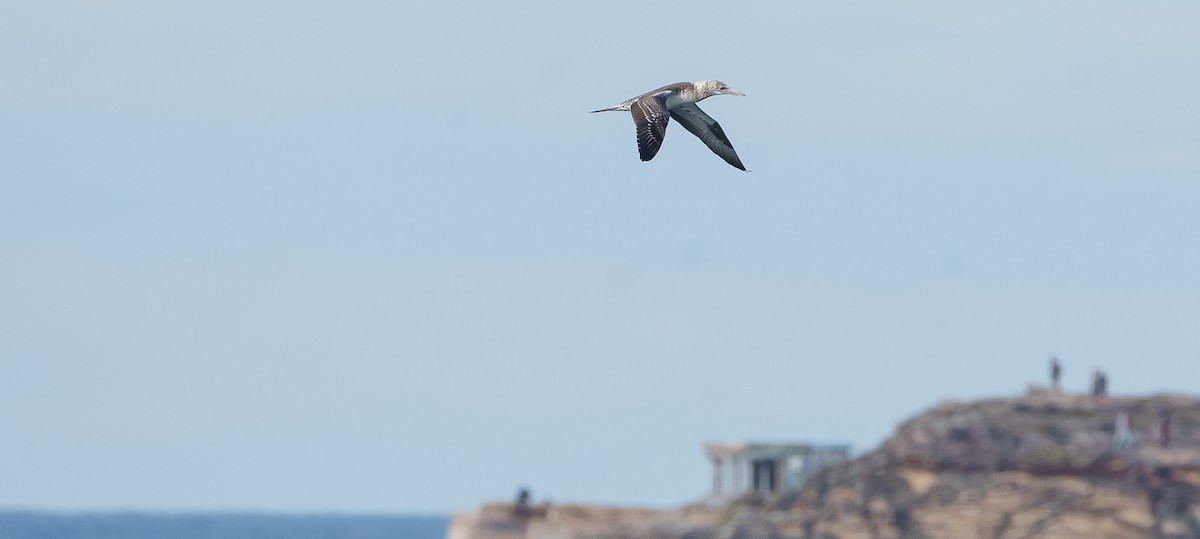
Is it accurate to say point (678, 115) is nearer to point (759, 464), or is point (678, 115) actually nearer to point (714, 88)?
point (714, 88)

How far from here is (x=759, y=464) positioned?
2635 inches

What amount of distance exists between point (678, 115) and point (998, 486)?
28.6 metres

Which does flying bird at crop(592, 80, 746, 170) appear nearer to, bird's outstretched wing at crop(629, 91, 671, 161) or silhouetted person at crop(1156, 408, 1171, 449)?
bird's outstretched wing at crop(629, 91, 671, 161)

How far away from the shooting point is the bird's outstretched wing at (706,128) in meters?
27.9

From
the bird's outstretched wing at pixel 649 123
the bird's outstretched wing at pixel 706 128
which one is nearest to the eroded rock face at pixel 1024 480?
the bird's outstretched wing at pixel 706 128

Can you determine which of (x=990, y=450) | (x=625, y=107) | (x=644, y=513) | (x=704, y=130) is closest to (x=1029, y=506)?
(x=990, y=450)

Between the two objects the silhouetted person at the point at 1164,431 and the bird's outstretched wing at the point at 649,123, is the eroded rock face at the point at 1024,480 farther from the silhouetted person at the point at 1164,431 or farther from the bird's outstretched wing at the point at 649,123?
the bird's outstretched wing at the point at 649,123

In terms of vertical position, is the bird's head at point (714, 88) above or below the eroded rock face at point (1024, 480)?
above

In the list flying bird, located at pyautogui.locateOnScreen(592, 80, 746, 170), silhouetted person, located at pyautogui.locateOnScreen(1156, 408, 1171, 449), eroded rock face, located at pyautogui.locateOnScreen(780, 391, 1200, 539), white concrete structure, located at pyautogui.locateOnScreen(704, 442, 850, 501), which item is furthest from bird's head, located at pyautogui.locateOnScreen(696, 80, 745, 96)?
white concrete structure, located at pyautogui.locateOnScreen(704, 442, 850, 501)

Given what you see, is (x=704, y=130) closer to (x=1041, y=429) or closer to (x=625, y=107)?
(x=625, y=107)

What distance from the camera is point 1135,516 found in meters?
52.2

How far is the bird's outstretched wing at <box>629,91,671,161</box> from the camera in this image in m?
23.5

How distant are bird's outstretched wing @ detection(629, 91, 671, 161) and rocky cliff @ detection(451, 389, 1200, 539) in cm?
2937

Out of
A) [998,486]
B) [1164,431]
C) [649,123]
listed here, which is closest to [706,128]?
[649,123]
